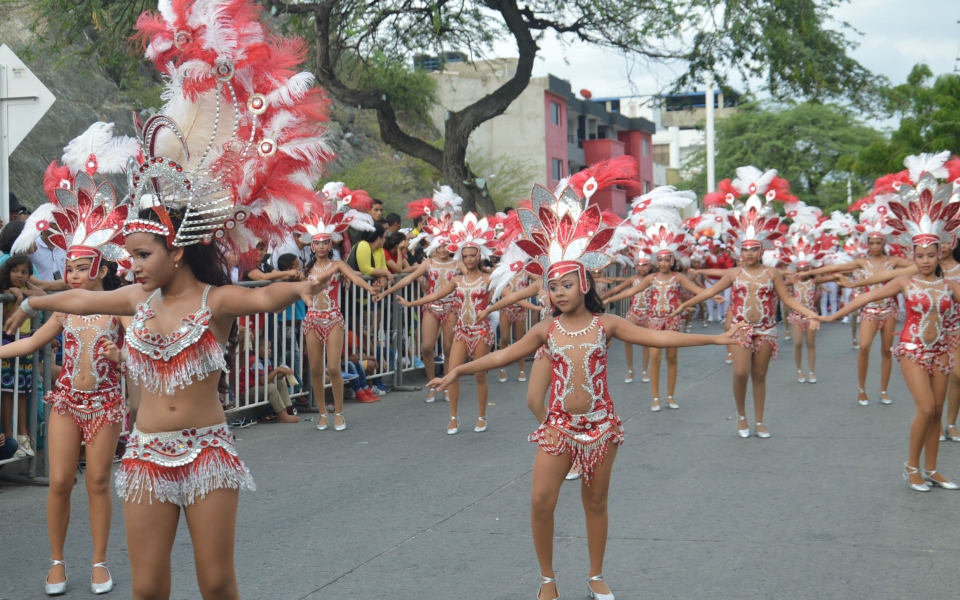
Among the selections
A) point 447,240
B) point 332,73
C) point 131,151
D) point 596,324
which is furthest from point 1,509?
point 332,73

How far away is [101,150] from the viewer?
6.11m

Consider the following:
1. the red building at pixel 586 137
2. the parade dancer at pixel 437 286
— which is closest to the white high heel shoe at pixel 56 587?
the parade dancer at pixel 437 286

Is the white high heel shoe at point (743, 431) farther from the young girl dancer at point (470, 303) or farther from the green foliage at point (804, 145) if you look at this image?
the green foliage at point (804, 145)

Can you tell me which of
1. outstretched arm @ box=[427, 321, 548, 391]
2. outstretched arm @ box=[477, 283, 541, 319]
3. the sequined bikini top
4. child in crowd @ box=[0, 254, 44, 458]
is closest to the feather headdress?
the sequined bikini top

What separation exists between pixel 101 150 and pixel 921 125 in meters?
23.9

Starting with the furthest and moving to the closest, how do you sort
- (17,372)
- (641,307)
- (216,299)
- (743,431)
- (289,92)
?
(641,307)
(743,431)
(17,372)
(289,92)
(216,299)

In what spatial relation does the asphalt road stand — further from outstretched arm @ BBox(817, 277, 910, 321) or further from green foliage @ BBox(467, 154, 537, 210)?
green foliage @ BBox(467, 154, 537, 210)

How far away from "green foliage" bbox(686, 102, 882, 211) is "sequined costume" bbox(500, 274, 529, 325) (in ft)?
105

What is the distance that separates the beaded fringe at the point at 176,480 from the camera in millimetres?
3891

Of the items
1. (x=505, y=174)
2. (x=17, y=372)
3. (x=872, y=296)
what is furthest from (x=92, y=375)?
(x=505, y=174)

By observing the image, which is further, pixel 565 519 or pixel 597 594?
pixel 565 519

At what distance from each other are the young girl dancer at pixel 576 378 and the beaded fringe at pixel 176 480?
1.49 m

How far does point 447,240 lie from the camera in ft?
41.0

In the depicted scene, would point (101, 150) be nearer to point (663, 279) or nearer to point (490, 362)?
point (490, 362)
